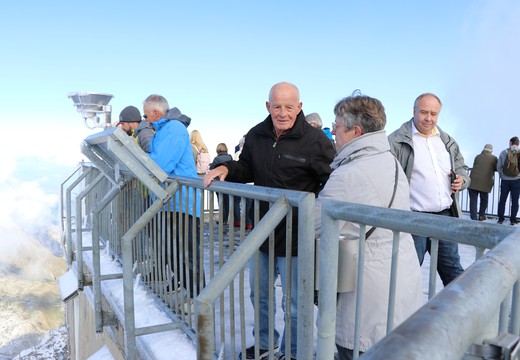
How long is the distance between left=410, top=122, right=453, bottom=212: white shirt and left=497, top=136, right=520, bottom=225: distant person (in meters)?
6.34

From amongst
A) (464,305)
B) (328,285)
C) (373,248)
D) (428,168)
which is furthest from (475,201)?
(464,305)

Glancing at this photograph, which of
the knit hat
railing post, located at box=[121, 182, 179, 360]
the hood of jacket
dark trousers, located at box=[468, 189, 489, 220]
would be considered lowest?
dark trousers, located at box=[468, 189, 489, 220]

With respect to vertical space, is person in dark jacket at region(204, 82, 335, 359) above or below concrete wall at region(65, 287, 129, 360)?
above

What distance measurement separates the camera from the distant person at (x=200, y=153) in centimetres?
770

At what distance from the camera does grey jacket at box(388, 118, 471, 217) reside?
11.0ft

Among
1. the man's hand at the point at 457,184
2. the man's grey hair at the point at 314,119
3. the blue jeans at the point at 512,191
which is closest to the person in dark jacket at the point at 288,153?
the man's hand at the point at 457,184

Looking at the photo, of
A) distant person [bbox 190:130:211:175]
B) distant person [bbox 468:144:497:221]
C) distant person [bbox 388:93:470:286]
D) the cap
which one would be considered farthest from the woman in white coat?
distant person [bbox 468:144:497:221]

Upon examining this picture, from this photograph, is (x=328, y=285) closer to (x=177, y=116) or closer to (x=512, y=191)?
(x=177, y=116)

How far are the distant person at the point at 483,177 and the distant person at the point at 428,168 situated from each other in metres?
6.60

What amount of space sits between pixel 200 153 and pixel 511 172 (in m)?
6.03

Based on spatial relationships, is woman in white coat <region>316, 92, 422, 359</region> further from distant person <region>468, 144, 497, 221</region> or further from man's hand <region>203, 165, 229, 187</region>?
distant person <region>468, 144, 497, 221</region>

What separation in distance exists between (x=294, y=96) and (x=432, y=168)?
1.27m

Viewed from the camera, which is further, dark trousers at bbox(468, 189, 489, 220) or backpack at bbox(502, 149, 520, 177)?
dark trousers at bbox(468, 189, 489, 220)

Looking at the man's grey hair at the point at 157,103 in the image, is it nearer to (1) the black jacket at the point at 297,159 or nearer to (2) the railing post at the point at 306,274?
(1) the black jacket at the point at 297,159
